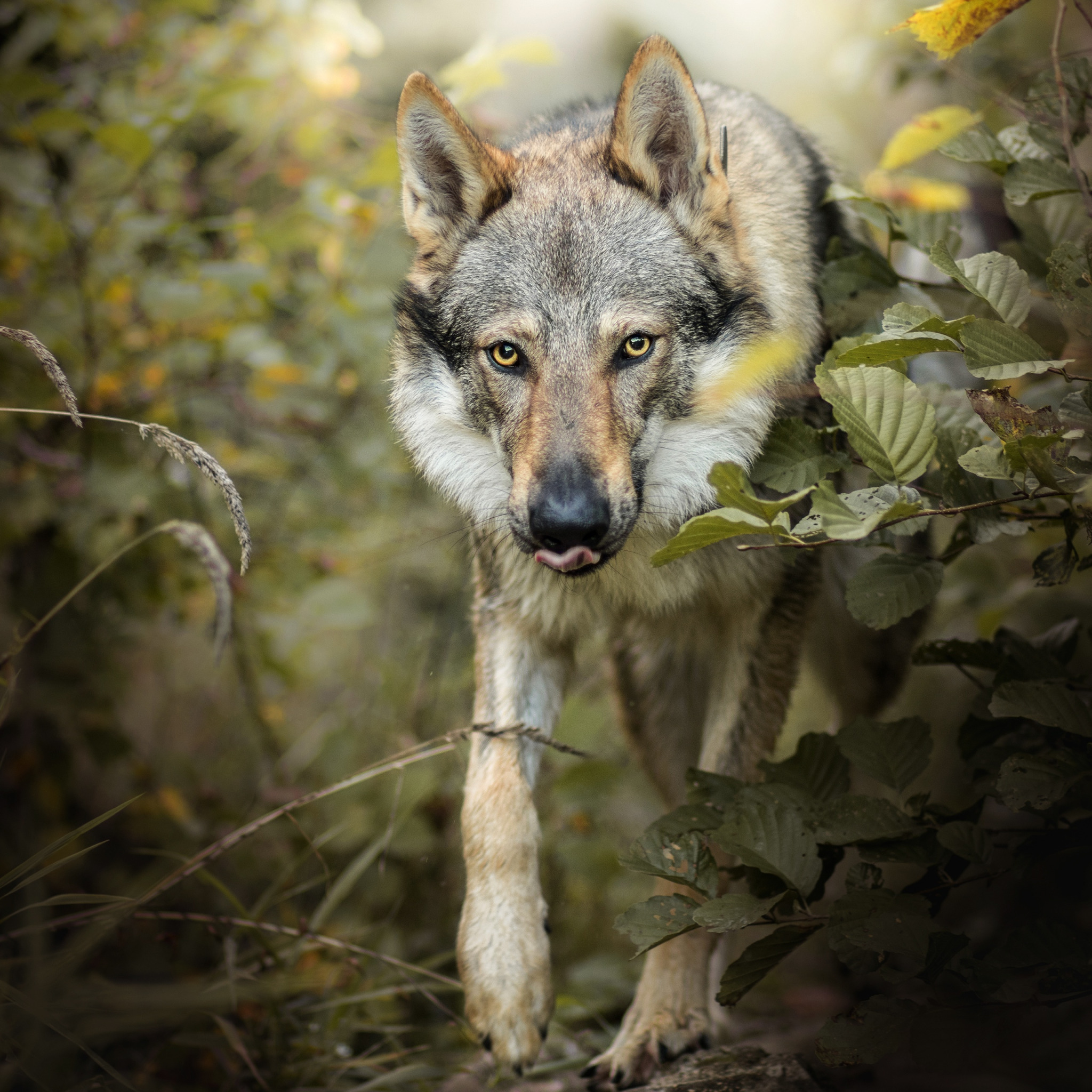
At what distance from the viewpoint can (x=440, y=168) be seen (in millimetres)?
2918

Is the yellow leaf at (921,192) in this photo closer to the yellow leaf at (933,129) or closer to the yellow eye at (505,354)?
the yellow leaf at (933,129)

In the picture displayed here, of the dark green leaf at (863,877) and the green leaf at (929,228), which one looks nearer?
the dark green leaf at (863,877)

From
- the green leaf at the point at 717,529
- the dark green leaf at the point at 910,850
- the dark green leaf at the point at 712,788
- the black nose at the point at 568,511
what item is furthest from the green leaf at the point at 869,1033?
the black nose at the point at 568,511

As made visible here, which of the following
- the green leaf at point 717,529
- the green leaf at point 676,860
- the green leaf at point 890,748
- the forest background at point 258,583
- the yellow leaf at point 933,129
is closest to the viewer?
the green leaf at point 717,529

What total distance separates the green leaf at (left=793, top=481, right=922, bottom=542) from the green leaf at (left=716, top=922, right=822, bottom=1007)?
3.10 feet

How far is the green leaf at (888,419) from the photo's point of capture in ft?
6.38

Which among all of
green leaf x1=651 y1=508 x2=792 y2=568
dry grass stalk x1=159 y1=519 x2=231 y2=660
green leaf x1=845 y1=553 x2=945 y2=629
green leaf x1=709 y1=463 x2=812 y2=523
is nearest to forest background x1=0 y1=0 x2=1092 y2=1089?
dry grass stalk x1=159 y1=519 x2=231 y2=660

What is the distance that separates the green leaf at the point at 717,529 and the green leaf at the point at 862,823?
0.73 meters

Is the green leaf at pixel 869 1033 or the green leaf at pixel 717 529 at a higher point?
the green leaf at pixel 717 529

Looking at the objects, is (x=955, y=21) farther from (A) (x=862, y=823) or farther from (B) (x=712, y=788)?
(B) (x=712, y=788)

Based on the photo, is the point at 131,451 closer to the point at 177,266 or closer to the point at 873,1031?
the point at 177,266

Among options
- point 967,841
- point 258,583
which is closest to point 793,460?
point 967,841

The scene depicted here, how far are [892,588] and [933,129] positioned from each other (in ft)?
5.34

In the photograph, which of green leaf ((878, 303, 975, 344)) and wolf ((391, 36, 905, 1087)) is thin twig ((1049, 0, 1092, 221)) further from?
wolf ((391, 36, 905, 1087))
